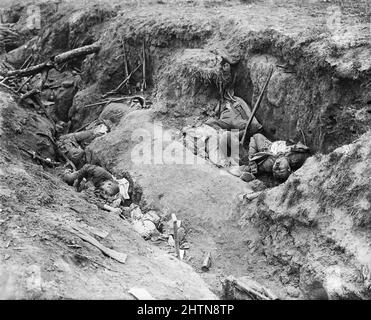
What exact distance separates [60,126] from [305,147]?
22.3ft

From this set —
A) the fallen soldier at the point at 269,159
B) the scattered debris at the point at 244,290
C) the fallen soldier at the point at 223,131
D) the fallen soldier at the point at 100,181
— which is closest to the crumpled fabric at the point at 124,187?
the fallen soldier at the point at 100,181

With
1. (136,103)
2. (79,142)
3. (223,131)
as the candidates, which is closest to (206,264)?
(223,131)

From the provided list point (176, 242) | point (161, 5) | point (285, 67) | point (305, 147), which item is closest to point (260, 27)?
point (285, 67)

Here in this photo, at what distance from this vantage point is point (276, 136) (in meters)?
8.81

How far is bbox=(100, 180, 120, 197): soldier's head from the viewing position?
8.41 m

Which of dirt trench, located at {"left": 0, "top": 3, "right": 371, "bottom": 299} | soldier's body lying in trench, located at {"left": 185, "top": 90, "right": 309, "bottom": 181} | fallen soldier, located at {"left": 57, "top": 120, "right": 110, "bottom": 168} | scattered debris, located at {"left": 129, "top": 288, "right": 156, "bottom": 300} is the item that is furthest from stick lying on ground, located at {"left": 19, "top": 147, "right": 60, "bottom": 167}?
scattered debris, located at {"left": 129, "top": 288, "right": 156, "bottom": 300}

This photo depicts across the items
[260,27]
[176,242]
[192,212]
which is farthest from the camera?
[260,27]

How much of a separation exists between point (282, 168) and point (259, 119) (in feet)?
5.44

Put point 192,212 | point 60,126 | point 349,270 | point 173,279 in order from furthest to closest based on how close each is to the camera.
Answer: point 60,126, point 192,212, point 173,279, point 349,270

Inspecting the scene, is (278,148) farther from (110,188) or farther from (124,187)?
(110,188)

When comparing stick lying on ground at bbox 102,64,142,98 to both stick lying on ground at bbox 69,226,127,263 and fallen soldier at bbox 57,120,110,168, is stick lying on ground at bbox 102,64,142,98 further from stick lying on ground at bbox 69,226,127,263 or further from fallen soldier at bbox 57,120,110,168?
stick lying on ground at bbox 69,226,127,263

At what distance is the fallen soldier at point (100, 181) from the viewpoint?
834cm

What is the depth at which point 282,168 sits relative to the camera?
25.6ft
